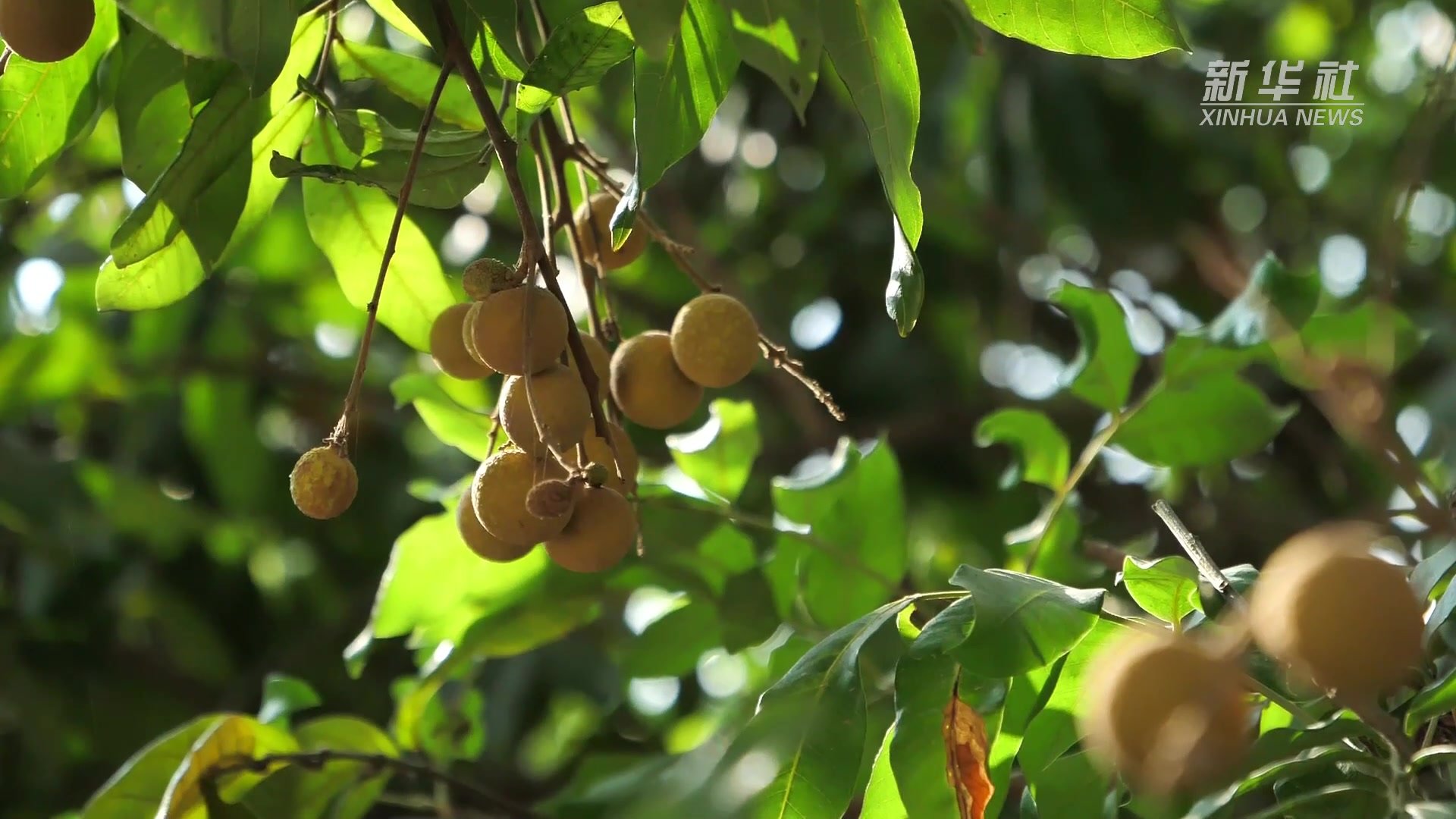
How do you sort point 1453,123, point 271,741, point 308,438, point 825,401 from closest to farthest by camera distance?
point 825,401, point 271,741, point 1453,123, point 308,438

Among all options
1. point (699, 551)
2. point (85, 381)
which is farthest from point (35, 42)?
point (85, 381)

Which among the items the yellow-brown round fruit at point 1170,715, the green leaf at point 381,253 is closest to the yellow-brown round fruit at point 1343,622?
the yellow-brown round fruit at point 1170,715

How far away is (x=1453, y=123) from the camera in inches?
63.8

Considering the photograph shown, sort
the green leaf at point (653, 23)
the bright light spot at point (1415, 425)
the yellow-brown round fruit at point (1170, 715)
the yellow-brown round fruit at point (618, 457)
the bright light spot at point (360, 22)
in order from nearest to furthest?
the yellow-brown round fruit at point (1170, 715) → the green leaf at point (653, 23) → the yellow-brown round fruit at point (618, 457) → the bright light spot at point (1415, 425) → the bright light spot at point (360, 22)

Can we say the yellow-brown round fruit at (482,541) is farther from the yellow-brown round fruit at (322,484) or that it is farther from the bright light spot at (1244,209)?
the bright light spot at (1244,209)

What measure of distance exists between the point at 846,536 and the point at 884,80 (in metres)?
0.48

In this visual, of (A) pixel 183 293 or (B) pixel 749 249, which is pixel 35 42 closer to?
(A) pixel 183 293

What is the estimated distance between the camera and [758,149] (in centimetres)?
202

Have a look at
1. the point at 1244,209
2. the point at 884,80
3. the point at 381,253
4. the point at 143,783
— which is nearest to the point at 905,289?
the point at 884,80

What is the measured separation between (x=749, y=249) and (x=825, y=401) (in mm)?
1325

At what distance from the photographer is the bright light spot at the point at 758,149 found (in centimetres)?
200

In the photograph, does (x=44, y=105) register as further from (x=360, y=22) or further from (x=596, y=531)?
(x=360, y=22)

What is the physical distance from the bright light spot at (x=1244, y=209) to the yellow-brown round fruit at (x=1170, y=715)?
1801 mm
